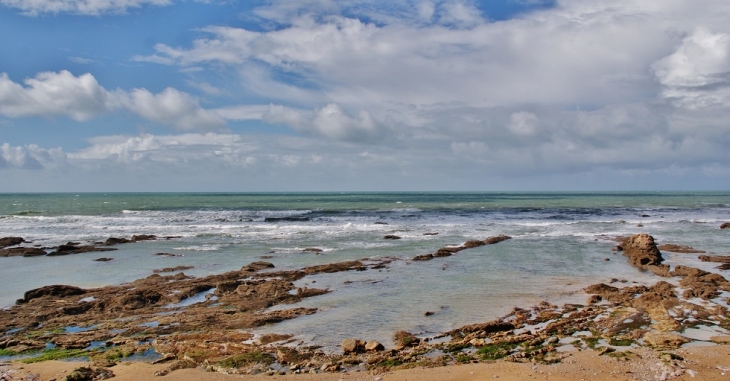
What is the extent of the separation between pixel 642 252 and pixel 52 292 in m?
25.6

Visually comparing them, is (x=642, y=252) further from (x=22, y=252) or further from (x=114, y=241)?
(x=22, y=252)

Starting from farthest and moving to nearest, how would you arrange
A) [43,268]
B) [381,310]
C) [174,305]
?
[43,268] → [174,305] → [381,310]

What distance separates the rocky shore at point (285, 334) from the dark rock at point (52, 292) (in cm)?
3

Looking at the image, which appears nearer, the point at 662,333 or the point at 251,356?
the point at 251,356

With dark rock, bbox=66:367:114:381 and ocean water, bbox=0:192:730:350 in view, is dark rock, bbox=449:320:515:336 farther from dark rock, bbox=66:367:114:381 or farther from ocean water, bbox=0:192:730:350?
dark rock, bbox=66:367:114:381

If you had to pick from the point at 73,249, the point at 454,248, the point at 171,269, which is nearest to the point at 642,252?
the point at 454,248

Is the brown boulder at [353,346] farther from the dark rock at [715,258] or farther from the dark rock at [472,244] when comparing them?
the dark rock at [715,258]

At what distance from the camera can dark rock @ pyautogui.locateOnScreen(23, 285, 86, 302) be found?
1531 cm

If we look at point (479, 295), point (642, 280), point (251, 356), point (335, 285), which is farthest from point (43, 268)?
point (642, 280)

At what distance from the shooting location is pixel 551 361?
30.2 feet

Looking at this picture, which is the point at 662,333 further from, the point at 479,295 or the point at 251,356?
the point at 251,356

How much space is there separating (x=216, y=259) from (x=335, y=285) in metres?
9.83

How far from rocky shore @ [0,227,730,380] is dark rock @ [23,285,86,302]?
0.03 m

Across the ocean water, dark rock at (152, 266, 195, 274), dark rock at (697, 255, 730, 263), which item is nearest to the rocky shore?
the ocean water
